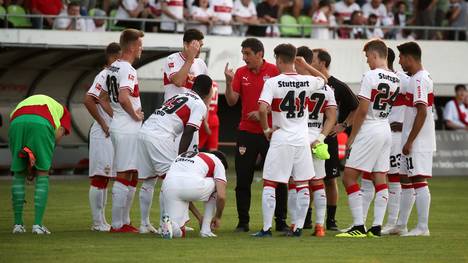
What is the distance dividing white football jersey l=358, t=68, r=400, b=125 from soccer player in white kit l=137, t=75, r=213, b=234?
1.87m

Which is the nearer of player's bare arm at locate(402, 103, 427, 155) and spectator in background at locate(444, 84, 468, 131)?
player's bare arm at locate(402, 103, 427, 155)

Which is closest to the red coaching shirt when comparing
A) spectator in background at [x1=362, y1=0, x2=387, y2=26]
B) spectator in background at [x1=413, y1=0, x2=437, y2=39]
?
spectator in background at [x1=362, y1=0, x2=387, y2=26]

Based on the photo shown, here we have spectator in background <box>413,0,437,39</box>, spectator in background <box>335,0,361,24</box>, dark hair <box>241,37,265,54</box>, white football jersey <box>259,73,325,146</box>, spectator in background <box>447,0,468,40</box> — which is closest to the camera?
white football jersey <box>259,73,325,146</box>

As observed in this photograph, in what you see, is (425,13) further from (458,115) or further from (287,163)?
(287,163)

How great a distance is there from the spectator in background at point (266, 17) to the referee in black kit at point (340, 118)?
14.1 m

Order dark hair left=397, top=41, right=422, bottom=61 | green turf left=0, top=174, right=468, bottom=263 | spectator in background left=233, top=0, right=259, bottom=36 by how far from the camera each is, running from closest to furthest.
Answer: green turf left=0, top=174, right=468, bottom=263 < dark hair left=397, top=41, right=422, bottom=61 < spectator in background left=233, top=0, right=259, bottom=36

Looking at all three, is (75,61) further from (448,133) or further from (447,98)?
(447,98)

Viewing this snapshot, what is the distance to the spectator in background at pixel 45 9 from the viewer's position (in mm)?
27469

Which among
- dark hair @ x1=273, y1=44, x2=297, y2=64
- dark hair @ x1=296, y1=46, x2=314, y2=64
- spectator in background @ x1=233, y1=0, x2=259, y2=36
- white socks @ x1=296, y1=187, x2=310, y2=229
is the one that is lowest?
white socks @ x1=296, y1=187, x2=310, y2=229

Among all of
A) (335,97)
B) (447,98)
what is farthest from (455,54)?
(335,97)

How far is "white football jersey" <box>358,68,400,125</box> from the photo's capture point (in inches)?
577

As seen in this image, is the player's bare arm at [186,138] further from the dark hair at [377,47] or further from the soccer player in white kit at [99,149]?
the dark hair at [377,47]

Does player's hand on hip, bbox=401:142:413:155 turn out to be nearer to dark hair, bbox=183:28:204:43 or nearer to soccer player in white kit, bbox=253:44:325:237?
soccer player in white kit, bbox=253:44:325:237

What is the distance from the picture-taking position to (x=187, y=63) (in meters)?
15.4
